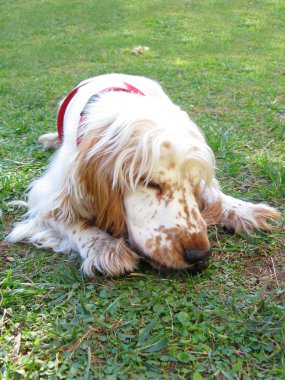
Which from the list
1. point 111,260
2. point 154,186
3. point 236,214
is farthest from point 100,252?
point 236,214

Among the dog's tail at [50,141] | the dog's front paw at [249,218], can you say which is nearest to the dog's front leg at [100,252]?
the dog's front paw at [249,218]

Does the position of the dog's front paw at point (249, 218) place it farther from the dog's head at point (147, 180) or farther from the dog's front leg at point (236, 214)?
the dog's head at point (147, 180)

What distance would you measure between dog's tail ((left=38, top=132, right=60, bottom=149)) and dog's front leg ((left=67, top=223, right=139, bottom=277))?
1727 millimetres

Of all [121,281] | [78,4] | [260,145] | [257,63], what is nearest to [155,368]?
[121,281]

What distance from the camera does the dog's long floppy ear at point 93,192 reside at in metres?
2.71

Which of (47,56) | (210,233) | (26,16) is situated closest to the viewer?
(210,233)

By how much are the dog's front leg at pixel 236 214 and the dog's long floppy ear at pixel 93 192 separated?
600 mm

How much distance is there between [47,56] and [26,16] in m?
4.19

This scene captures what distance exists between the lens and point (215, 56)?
8.39 meters

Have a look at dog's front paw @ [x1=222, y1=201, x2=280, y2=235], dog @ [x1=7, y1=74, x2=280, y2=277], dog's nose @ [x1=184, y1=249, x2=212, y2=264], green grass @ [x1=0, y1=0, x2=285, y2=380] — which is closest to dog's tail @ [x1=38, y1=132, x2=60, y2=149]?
green grass @ [x1=0, y1=0, x2=285, y2=380]

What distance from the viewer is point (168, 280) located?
8.57 feet

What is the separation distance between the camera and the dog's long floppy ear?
2.71 metres

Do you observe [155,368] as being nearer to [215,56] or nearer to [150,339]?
[150,339]

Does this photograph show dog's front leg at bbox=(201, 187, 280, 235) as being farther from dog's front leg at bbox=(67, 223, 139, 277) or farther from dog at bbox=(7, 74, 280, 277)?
dog's front leg at bbox=(67, 223, 139, 277)
